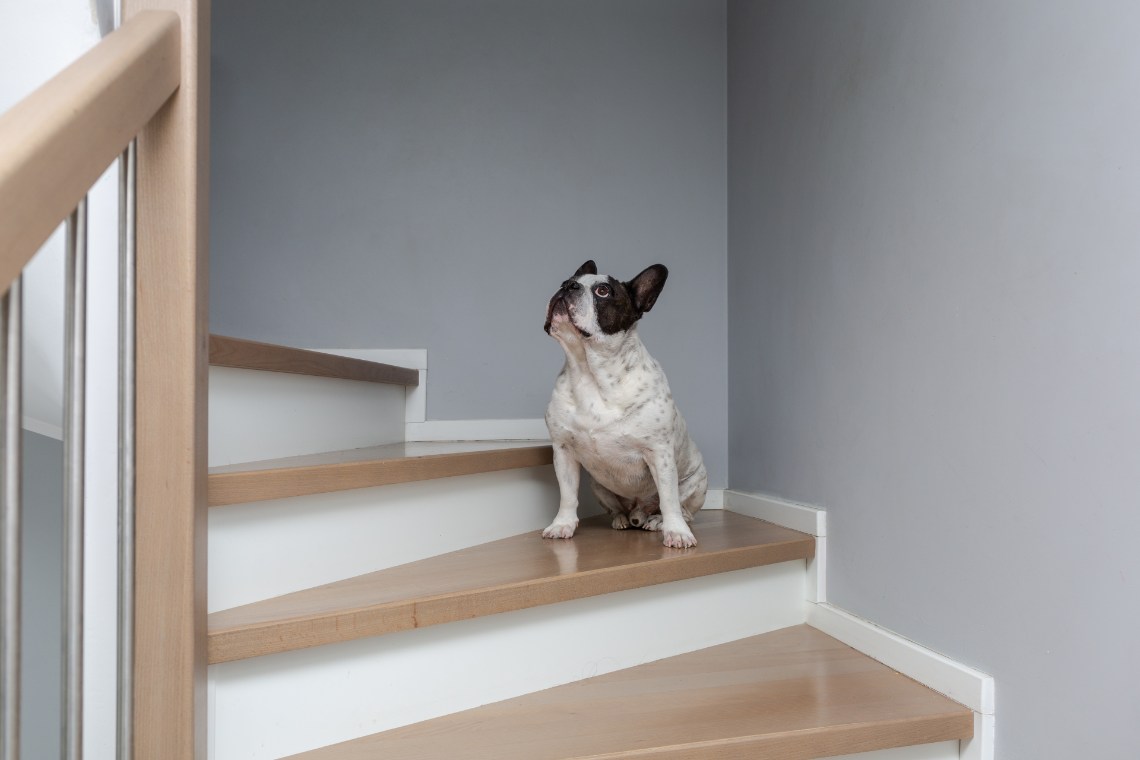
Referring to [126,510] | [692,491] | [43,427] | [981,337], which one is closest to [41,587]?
[43,427]

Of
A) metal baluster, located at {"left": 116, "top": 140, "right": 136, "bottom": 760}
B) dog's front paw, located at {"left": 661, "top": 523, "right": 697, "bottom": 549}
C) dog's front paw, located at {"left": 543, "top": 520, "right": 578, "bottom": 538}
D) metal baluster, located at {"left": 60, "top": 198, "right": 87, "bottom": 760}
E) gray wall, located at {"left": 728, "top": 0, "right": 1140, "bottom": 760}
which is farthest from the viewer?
dog's front paw, located at {"left": 543, "top": 520, "right": 578, "bottom": 538}

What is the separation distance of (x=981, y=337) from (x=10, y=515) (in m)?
1.44

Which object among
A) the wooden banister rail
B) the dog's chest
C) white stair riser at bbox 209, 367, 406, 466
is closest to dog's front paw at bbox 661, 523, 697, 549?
the dog's chest

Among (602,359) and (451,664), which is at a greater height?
(602,359)

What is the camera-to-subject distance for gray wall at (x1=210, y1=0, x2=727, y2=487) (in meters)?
2.55

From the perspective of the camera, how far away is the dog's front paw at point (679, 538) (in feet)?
5.91

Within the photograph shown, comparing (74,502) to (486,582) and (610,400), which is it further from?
(610,400)

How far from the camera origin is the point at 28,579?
5.09 feet

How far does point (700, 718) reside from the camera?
4.42 feet

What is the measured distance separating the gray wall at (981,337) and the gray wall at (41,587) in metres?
1.70

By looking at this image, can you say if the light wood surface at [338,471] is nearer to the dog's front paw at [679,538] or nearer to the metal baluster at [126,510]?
the metal baluster at [126,510]

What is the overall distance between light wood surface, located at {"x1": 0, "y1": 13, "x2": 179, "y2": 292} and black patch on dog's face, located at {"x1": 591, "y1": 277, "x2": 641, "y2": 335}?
1.07 metres

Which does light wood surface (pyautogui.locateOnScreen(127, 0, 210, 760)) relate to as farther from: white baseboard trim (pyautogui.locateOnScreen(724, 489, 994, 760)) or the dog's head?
white baseboard trim (pyautogui.locateOnScreen(724, 489, 994, 760))

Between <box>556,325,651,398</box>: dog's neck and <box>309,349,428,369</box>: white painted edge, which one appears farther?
<box>309,349,428,369</box>: white painted edge
